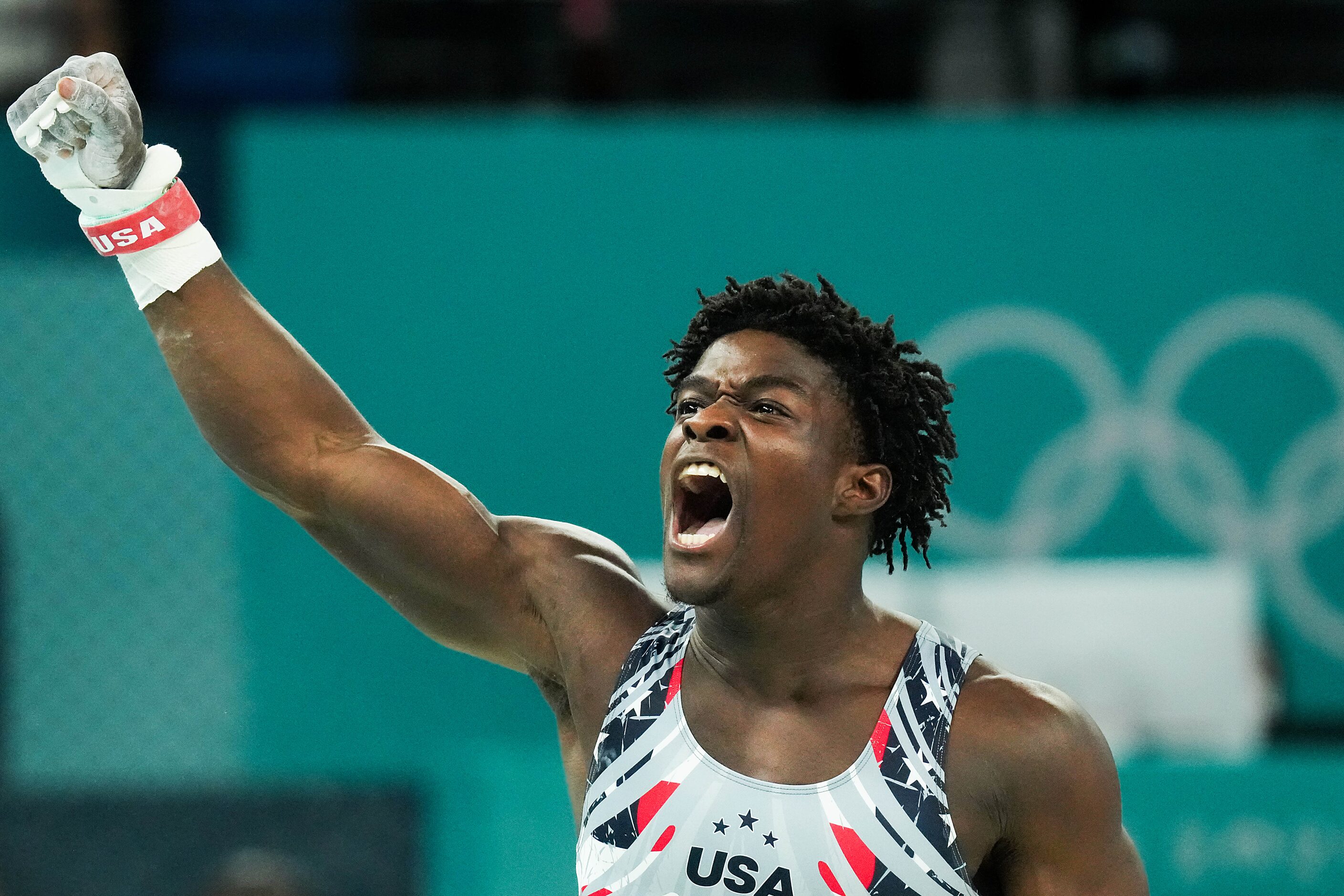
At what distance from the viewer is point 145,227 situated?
2945 millimetres

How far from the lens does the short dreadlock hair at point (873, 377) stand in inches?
113

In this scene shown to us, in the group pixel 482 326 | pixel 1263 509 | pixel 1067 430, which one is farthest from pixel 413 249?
pixel 1263 509

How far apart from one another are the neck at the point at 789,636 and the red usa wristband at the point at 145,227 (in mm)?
1170

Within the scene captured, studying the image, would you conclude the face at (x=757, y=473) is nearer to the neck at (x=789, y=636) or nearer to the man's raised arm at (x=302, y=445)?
the neck at (x=789, y=636)

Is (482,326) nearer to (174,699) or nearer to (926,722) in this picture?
(174,699)

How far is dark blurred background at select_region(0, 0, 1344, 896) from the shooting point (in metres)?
6.30

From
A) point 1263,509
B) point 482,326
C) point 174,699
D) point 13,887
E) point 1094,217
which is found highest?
point 1094,217

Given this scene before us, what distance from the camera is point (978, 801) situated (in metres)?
2.68

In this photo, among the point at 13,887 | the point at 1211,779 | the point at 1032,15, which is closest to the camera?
the point at 1211,779

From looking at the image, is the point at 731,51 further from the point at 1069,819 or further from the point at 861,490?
the point at 1069,819

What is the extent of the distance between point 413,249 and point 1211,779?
12.4 feet

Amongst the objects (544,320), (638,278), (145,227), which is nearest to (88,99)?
(145,227)

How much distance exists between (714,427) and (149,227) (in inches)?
42.4

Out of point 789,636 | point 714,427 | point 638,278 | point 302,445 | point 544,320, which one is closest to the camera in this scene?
point 714,427
